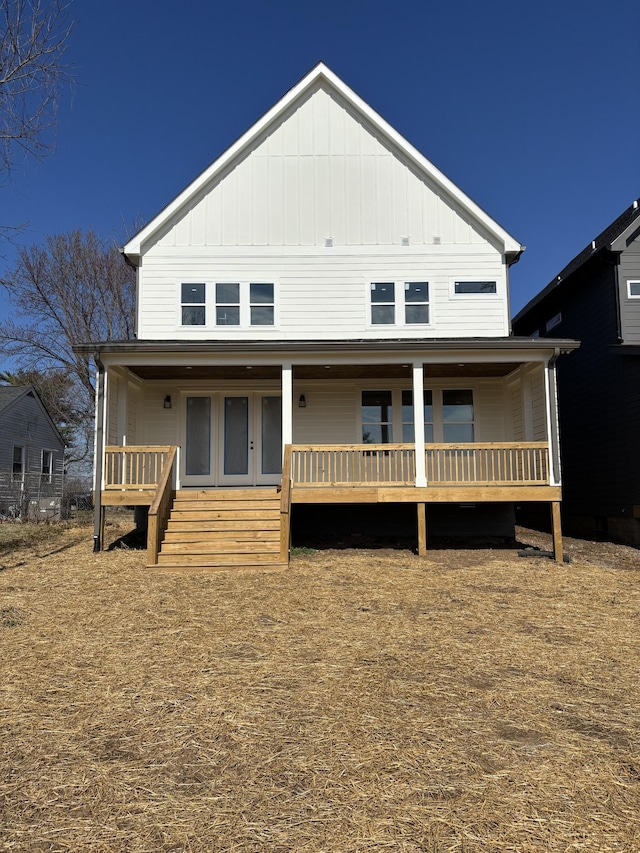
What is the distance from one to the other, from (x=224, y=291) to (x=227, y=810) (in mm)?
12526

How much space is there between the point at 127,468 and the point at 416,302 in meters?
7.50

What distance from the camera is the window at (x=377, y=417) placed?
47.2ft

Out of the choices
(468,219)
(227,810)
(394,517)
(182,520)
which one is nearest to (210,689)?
(227,810)

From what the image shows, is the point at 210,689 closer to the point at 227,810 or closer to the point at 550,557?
the point at 227,810

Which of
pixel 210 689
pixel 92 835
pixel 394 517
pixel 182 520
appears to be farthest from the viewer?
pixel 394 517

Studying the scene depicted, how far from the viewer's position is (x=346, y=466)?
494 inches

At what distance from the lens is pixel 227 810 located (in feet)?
10.0

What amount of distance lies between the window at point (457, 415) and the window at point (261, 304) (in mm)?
4541

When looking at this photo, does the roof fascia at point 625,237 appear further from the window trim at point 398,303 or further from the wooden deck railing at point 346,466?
the wooden deck railing at point 346,466

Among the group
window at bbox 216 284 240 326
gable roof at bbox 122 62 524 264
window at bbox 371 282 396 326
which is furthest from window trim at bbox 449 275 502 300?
window at bbox 216 284 240 326

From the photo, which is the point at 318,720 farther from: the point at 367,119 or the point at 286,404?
the point at 367,119

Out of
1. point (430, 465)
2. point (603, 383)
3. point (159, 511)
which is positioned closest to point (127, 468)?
point (159, 511)

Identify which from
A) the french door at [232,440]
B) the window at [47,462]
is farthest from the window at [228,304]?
the window at [47,462]

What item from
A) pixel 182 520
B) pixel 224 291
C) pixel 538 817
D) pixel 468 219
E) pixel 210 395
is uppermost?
pixel 468 219
